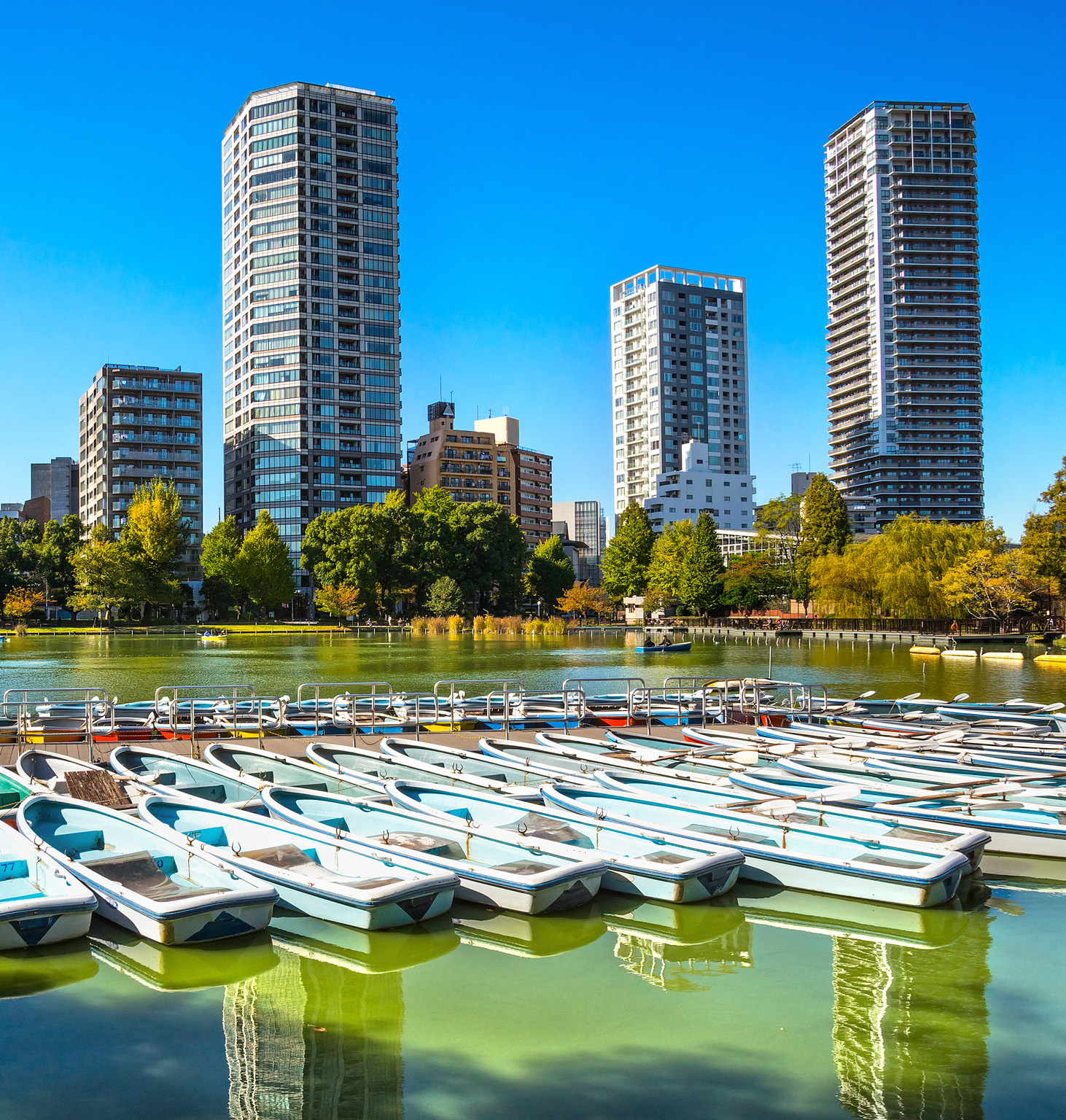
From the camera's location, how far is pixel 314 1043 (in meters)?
7.14

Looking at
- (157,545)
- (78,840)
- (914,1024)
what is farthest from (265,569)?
(914,1024)

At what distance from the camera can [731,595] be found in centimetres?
9394

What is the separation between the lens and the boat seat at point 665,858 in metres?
9.69

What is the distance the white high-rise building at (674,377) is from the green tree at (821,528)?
75677 mm

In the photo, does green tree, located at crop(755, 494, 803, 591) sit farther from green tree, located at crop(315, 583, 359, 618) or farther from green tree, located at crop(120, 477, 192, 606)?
green tree, located at crop(120, 477, 192, 606)

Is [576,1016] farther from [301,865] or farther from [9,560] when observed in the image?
[9,560]

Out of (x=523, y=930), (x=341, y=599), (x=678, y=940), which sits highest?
(x=341, y=599)

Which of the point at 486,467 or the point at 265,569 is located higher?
the point at 486,467

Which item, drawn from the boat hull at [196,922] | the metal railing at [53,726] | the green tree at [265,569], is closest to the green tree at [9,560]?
the green tree at [265,569]

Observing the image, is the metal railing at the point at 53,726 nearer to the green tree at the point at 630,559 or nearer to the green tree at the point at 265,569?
the green tree at the point at 265,569

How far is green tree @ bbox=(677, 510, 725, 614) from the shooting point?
296 ft

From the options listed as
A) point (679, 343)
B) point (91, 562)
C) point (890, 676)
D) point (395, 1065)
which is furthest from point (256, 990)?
point (679, 343)

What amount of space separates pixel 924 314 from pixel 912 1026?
492 feet

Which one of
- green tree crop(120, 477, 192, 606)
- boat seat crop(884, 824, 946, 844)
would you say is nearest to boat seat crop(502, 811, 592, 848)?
boat seat crop(884, 824, 946, 844)
